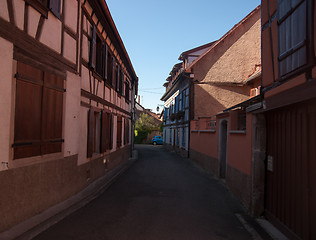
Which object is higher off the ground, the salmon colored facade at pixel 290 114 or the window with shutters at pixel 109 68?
the window with shutters at pixel 109 68

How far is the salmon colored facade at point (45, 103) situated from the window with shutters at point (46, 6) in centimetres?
2

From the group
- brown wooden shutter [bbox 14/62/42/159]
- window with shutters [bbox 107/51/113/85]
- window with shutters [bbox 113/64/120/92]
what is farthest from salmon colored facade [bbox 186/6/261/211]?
brown wooden shutter [bbox 14/62/42/159]

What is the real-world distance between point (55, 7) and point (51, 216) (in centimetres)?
440

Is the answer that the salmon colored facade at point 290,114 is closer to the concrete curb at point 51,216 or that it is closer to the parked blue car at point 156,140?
the concrete curb at point 51,216

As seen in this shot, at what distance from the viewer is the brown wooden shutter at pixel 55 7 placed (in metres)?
5.31

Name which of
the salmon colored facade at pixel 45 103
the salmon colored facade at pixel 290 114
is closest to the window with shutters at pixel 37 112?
the salmon colored facade at pixel 45 103

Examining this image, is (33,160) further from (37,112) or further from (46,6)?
(46,6)

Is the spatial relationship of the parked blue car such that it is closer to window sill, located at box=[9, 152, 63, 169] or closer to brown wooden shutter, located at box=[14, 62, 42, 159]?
window sill, located at box=[9, 152, 63, 169]

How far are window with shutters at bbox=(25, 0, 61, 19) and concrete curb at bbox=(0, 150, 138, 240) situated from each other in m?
3.91

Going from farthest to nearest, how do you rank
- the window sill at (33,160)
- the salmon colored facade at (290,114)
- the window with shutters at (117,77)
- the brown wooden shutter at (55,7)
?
the window with shutters at (117,77) → the brown wooden shutter at (55,7) → the window sill at (33,160) → the salmon colored facade at (290,114)

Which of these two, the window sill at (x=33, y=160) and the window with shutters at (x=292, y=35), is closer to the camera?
the window with shutters at (x=292, y=35)

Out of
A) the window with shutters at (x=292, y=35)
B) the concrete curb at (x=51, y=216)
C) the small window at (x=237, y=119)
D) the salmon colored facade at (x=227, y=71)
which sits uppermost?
the salmon colored facade at (x=227, y=71)

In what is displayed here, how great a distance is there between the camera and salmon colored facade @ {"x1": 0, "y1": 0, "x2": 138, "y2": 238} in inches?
161

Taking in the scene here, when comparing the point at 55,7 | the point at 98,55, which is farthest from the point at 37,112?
the point at 98,55
